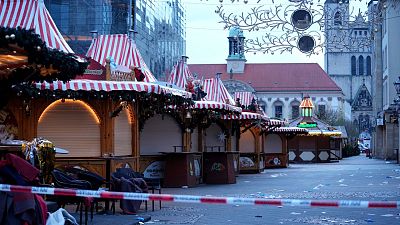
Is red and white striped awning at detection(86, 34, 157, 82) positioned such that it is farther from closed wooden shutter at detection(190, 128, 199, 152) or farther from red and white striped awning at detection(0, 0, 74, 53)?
red and white striped awning at detection(0, 0, 74, 53)

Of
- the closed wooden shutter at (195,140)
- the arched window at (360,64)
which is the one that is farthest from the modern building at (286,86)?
the closed wooden shutter at (195,140)

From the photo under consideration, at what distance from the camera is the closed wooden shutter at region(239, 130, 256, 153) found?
1688 inches

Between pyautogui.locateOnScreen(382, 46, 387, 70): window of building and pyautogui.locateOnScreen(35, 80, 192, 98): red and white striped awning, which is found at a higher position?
pyautogui.locateOnScreen(382, 46, 387, 70): window of building

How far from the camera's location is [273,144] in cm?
5222

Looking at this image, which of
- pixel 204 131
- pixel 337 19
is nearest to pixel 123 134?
pixel 337 19

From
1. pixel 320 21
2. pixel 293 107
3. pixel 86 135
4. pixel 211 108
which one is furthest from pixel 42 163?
pixel 293 107

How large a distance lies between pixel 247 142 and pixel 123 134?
Result: 21101mm

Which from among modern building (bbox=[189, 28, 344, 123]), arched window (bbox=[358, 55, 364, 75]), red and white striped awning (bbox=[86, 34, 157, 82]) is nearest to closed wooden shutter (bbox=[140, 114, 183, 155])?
red and white striped awning (bbox=[86, 34, 157, 82])

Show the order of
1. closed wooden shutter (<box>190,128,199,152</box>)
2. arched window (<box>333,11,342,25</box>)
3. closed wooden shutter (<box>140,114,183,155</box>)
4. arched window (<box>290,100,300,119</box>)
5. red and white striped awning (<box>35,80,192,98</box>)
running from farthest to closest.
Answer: arched window (<box>290,100,300,119</box>) < closed wooden shutter (<box>190,128,199,152</box>) < closed wooden shutter (<box>140,114,183,155</box>) < arched window (<box>333,11,342,25</box>) < red and white striped awning (<box>35,80,192,98</box>)

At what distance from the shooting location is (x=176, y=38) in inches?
2611

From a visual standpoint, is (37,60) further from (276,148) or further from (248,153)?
(276,148)

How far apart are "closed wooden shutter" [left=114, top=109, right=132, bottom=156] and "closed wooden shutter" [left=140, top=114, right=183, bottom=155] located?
3.95 meters

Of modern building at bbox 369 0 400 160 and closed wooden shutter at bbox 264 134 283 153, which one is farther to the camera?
modern building at bbox 369 0 400 160

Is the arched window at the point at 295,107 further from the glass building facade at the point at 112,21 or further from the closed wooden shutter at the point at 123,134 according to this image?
the closed wooden shutter at the point at 123,134
